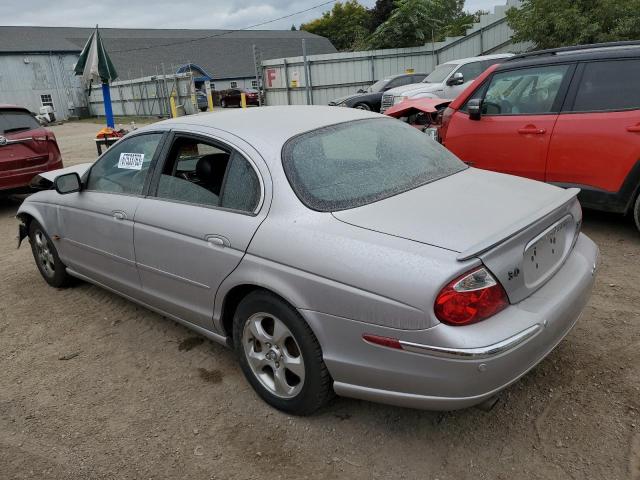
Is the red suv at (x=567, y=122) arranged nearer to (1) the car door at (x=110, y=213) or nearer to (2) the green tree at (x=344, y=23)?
(1) the car door at (x=110, y=213)

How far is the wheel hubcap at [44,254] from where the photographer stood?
15.8ft

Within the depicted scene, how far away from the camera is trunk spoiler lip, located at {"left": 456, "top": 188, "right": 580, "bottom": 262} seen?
2.18 metres

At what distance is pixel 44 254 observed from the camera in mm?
4891

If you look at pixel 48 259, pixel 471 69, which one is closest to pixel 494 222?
pixel 48 259

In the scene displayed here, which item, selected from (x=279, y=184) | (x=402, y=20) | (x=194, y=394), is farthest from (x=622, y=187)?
(x=402, y=20)

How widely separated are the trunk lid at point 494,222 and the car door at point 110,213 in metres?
1.69

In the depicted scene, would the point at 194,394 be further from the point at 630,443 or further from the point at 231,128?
the point at 630,443

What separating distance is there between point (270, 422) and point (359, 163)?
148 centimetres

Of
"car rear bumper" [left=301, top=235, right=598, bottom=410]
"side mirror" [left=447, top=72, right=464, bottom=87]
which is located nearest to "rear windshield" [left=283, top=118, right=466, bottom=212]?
"car rear bumper" [left=301, top=235, right=598, bottom=410]

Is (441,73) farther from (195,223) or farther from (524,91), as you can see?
(195,223)

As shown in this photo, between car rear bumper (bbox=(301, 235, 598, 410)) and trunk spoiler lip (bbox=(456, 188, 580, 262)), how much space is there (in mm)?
288

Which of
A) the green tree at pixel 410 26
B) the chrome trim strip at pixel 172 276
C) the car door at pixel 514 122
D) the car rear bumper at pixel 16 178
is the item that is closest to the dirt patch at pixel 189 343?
the chrome trim strip at pixel 172 276

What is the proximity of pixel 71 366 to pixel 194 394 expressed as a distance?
3.29ft

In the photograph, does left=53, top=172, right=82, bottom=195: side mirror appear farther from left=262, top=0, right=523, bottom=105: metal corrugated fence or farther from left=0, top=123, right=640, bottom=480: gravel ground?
left=262, top=0, right=523, bottom=105: metal corrugated fence
